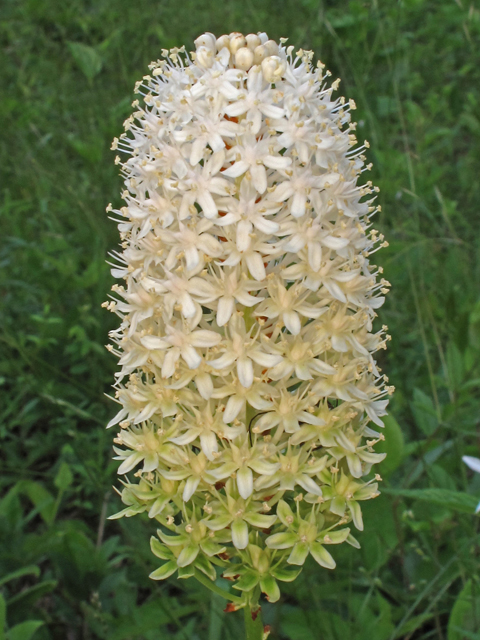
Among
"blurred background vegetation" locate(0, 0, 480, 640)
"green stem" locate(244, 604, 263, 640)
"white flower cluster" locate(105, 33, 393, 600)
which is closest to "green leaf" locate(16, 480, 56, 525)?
"blurred background vegetation" locate(0, 0, 480, 640)

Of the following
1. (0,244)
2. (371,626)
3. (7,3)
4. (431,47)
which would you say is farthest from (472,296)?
(7,3)

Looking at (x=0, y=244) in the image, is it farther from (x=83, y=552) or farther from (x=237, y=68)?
(x=237, y=68)

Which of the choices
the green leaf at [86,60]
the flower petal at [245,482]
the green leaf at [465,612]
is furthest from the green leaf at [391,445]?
the green leaf at [86,60]

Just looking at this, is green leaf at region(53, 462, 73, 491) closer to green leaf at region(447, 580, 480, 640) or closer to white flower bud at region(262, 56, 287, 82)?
green leaf at region(447, 580, 480, 640)

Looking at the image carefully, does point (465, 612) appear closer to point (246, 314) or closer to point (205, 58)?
point (246, 314)

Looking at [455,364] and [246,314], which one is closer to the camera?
[246,314]

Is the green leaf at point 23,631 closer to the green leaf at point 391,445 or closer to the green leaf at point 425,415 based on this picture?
the green leaf at point 391,445

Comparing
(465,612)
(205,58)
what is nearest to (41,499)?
(465,612)
